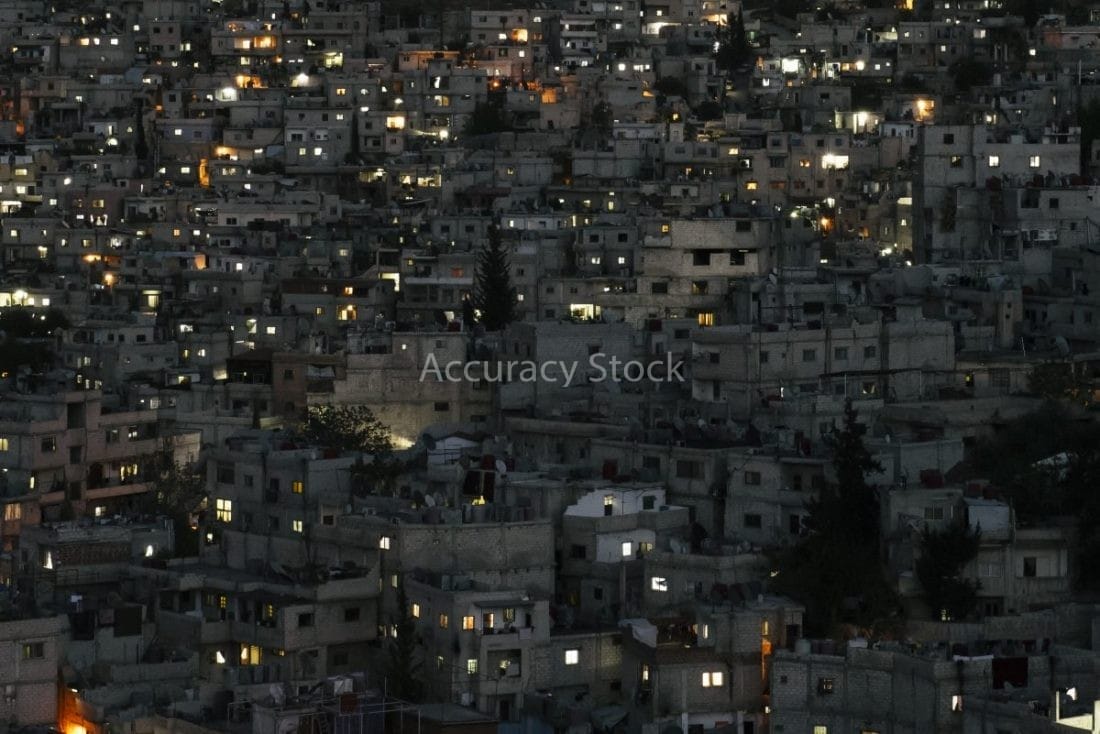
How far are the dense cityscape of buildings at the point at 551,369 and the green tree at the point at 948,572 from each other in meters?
0.05

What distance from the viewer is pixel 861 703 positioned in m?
54.3

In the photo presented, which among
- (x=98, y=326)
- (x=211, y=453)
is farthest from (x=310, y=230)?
(x=211, y=453)

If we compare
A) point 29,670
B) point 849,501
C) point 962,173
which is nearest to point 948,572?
point 849,501

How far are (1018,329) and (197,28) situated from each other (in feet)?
161

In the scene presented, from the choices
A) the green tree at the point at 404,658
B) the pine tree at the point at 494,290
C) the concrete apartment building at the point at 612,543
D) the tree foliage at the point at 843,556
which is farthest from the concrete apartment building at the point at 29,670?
the pine tree at the point at 494,290

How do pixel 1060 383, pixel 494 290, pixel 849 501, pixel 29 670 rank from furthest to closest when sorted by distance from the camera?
pixel 494 290, pixel 1060 383, pixel 849 501, pixel 29 670

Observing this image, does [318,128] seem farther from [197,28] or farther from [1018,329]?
[1018,329]

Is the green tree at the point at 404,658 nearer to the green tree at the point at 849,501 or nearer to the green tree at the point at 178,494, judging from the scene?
the green tree at the point at 849,501

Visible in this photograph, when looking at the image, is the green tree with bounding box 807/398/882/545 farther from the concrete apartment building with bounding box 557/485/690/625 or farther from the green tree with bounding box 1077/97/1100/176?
the green tree with bounding box 1077/97/1100/176

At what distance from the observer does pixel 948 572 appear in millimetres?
57938

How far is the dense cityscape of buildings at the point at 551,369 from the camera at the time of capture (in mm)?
56156

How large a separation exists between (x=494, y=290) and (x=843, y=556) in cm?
2400

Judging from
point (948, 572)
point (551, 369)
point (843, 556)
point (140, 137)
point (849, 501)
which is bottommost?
point (948, 572)

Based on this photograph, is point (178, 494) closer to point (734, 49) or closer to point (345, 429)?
point (345, 429)
